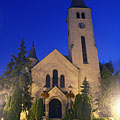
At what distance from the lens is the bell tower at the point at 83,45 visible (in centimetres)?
2789

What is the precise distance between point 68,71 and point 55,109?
7.03m

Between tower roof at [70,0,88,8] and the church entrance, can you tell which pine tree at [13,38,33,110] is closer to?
the church entrance

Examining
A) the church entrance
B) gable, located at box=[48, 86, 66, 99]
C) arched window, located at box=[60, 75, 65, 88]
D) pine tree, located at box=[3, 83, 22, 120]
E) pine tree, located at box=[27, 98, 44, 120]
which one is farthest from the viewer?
arched window, located at box=[60, 75, 65, 88]

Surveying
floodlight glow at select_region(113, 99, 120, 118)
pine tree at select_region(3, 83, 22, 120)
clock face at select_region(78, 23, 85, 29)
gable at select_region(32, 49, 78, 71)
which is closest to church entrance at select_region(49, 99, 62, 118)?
pine tree at select_region(3, 83, 22, 120)

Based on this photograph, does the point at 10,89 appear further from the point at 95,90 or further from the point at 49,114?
the point at 95,90

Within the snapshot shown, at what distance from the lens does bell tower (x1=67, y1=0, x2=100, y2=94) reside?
2789 centimetres

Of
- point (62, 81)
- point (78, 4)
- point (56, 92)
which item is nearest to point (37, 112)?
point (56, 92)

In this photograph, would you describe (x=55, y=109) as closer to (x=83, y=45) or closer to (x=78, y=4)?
(x=83, y=45)

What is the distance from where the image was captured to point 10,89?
21.9 meters

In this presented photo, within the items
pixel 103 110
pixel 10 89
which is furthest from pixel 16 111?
pixel 103 110

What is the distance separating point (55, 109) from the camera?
23203 millimetres

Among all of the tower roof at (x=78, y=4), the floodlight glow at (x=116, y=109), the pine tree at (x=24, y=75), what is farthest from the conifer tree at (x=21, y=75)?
the tower roof at (x=78, y=4)

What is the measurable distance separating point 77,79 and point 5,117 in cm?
1319

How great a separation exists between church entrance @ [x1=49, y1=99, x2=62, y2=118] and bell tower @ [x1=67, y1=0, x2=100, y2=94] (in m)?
5.48
